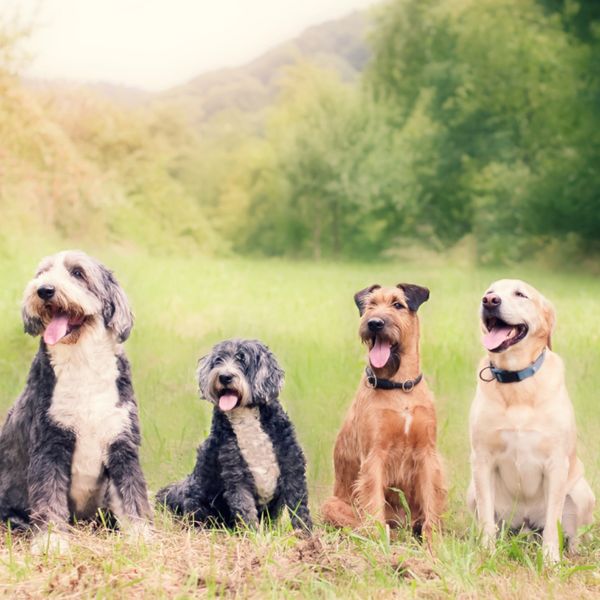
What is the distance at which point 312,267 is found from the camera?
2478cm

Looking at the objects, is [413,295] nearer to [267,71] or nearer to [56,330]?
[56,330]

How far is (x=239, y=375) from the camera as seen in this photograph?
4.93 meters

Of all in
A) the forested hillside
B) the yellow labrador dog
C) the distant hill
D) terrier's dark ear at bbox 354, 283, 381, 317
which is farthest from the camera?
the distant hill

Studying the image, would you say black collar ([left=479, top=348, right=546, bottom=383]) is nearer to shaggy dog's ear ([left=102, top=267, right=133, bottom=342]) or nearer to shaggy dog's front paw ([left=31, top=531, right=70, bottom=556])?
shaggy dog's ear ([left=102, top=267, right=133, bottom=342])

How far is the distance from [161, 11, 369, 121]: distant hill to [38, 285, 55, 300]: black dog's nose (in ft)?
89.2

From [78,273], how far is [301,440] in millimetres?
2609

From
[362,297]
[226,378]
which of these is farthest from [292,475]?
[362,297]

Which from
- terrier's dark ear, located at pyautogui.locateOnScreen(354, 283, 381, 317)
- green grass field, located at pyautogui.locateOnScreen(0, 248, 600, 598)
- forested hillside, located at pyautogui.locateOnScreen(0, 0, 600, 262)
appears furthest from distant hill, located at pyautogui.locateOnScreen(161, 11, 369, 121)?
terrier's dark ear, located at pyautogui.locateOnScreen(354, 283, 381, 317)

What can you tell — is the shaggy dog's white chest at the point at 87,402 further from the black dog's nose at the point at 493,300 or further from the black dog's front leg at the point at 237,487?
the black dog's nose at the point at 493,300

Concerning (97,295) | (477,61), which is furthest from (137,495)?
(477,61)

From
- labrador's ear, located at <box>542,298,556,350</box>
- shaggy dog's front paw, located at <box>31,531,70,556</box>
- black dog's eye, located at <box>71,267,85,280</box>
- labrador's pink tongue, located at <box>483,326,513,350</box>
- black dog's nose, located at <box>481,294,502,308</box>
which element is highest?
black dog's eye, located at <box>71,267,85,280</box>

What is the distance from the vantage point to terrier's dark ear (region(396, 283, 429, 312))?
5184mm

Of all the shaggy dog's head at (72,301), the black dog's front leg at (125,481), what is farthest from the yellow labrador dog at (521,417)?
the shaggy dog's head at (72,301)

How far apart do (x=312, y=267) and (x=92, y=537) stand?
2010 centimetres
